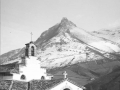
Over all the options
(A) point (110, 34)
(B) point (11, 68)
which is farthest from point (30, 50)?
(A) point (110, 34)

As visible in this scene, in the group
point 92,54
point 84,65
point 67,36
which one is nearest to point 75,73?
point 84,65

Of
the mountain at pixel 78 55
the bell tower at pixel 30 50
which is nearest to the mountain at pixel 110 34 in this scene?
the mountain at pixel 78 55

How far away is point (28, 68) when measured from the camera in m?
35.4

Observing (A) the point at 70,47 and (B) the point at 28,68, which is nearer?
(B) the point at 28,68

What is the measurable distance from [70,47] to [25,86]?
99.4 metres

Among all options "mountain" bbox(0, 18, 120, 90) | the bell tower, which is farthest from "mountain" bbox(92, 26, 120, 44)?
the bell tower

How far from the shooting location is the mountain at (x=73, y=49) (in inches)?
4395

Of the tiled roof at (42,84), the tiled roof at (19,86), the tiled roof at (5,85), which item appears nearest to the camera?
the tiled roof at (5,85)

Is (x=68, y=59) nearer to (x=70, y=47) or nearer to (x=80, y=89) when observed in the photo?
(x=70, y=47)

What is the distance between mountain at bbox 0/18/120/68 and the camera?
11162cm

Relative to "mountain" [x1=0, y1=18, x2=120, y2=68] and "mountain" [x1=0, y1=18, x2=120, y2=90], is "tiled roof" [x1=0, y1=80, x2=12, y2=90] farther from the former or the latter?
"mountain" [x1=0, y1=18, x2=120, y2=68]

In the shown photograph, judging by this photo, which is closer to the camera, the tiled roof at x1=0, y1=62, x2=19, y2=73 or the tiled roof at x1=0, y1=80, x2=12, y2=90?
the tiled roof at x1=0, y1=80, x2=12, y2=90

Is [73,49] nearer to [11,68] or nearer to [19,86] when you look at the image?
[11,68]

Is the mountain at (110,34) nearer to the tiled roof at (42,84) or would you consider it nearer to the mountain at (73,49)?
the mountain at (73,49)
